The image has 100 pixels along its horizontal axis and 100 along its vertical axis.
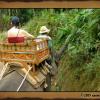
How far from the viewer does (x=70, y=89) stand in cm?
350

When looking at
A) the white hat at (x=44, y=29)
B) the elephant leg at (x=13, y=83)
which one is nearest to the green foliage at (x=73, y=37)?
the white hat at (x=44, y=29)

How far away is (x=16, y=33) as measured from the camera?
3531 mm

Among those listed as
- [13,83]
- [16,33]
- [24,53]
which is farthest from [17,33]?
[13,83]

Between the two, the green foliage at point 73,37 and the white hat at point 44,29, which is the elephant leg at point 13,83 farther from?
the white hat at point 44,29

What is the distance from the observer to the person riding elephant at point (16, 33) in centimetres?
352

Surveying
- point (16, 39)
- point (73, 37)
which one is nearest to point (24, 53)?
point (16, 39)

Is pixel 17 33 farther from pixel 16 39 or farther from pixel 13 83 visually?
pixel 13 83

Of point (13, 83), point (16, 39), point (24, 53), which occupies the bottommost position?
point (13, 83)

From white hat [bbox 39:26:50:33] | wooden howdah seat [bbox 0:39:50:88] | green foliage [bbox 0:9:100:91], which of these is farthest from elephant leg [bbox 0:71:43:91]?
white hat [bbox 39:26:50:33]

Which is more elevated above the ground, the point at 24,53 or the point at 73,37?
the point at 73,37

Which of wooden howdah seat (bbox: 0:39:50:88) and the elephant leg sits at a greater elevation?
wooden howdah seat (bbox: 0:39:50:88)

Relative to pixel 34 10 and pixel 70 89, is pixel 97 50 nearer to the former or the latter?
pixel 70 89

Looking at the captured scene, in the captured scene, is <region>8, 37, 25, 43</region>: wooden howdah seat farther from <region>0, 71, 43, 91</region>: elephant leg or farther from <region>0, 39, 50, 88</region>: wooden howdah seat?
<region>0, 71, 43, 91</region>: elephant leg

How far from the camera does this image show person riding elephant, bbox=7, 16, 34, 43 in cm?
352
